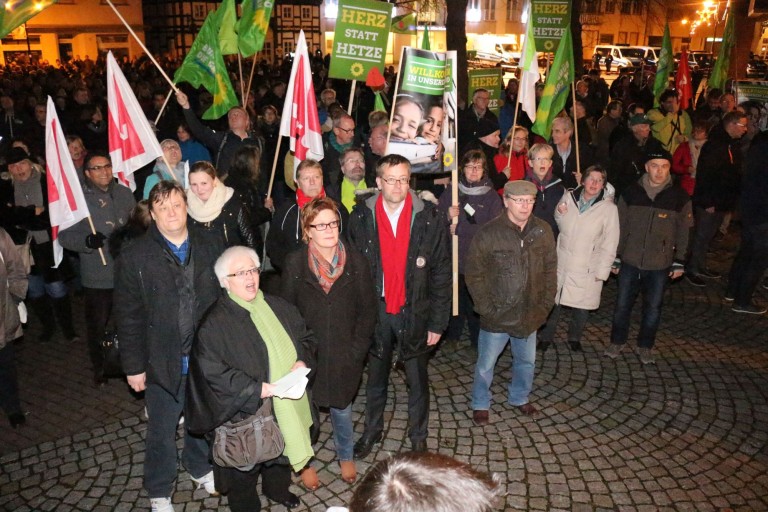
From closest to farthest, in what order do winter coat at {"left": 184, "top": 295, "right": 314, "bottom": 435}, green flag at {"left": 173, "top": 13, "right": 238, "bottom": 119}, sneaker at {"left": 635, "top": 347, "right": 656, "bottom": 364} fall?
1. winter coat at {"left": 184, "top": 295, "right": 314, "bottom": 435}
2. sneaker at {"left": 635, "top": 347, "right": 656, "bottom": 364}
3. green flag at {"left": 173, "top": 13, "right": 238, "bottom": 119}

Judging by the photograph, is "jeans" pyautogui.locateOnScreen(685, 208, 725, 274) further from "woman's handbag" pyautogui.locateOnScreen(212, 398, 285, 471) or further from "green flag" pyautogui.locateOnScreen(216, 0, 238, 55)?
"woman's handbag" pyautogui.locateOnScreen(212, 398, 285, 471)

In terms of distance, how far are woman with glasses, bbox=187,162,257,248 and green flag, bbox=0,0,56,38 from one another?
171 centimetres

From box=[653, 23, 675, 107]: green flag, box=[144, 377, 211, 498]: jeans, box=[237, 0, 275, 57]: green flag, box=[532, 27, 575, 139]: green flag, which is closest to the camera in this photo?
box=[144, 377, 211, 498]: jeans

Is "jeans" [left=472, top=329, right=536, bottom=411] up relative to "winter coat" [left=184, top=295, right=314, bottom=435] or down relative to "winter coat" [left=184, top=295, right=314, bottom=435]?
down

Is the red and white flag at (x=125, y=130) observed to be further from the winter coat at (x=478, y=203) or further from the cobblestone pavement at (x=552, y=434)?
the winter coat at (x=478, y=203)

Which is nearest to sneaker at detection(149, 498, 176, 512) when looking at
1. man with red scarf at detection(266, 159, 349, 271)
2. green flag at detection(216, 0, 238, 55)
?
man with red scarf at detection(266, 159, 349, 271)

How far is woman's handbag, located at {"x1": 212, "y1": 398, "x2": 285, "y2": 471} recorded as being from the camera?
3.58 metres

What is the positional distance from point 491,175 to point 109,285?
14.9ft

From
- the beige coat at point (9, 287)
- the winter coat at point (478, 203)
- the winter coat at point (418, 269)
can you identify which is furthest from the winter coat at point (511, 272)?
the beige coat at point (9, 287)

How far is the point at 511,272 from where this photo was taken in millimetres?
4992

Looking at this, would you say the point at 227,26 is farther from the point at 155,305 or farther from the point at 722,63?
the point at 722,63

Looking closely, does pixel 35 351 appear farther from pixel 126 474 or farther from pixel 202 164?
pixel 202 164

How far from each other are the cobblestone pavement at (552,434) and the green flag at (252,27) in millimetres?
4130

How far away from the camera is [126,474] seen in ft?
15.4
